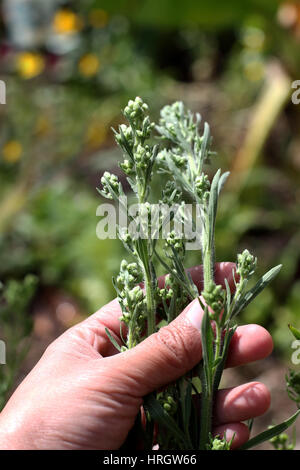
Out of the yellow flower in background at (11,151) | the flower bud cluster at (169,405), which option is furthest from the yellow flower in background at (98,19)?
the flower bud cluster at (169,405)

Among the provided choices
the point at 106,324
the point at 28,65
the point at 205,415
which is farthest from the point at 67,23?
the point at 205,415

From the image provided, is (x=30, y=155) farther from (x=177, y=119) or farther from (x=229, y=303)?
(x=229, y=303)

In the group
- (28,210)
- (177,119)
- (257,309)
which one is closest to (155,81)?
(28,210)

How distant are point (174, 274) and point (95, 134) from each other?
2.55 meters

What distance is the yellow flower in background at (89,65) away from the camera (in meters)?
3.50

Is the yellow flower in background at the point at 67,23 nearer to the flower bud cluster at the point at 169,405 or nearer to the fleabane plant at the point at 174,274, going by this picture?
the fleabane plant at the point at 174,274

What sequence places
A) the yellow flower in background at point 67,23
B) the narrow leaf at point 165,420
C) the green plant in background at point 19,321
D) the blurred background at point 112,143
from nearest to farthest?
the narrow leaf at point 165,420 → the green plant in background at point 19,321 → the blurred background at point 112,143 → the yellow flower in background at point 67,23

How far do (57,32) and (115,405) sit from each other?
348 cm

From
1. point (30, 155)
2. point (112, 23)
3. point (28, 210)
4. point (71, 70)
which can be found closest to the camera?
point (28, 210)

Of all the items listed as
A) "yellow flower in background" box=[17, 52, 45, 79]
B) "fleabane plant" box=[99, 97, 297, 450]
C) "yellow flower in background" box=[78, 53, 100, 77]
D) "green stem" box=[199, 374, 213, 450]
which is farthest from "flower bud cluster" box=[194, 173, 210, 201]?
"yellow flower in background" box=[78, 53, 100, 77]

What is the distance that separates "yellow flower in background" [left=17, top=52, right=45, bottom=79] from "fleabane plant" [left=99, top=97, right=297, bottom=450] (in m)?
2.69

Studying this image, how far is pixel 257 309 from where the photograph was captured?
2250 mm

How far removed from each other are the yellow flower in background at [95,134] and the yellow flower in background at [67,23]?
841 millimetres

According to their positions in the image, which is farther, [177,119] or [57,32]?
[57,32]
